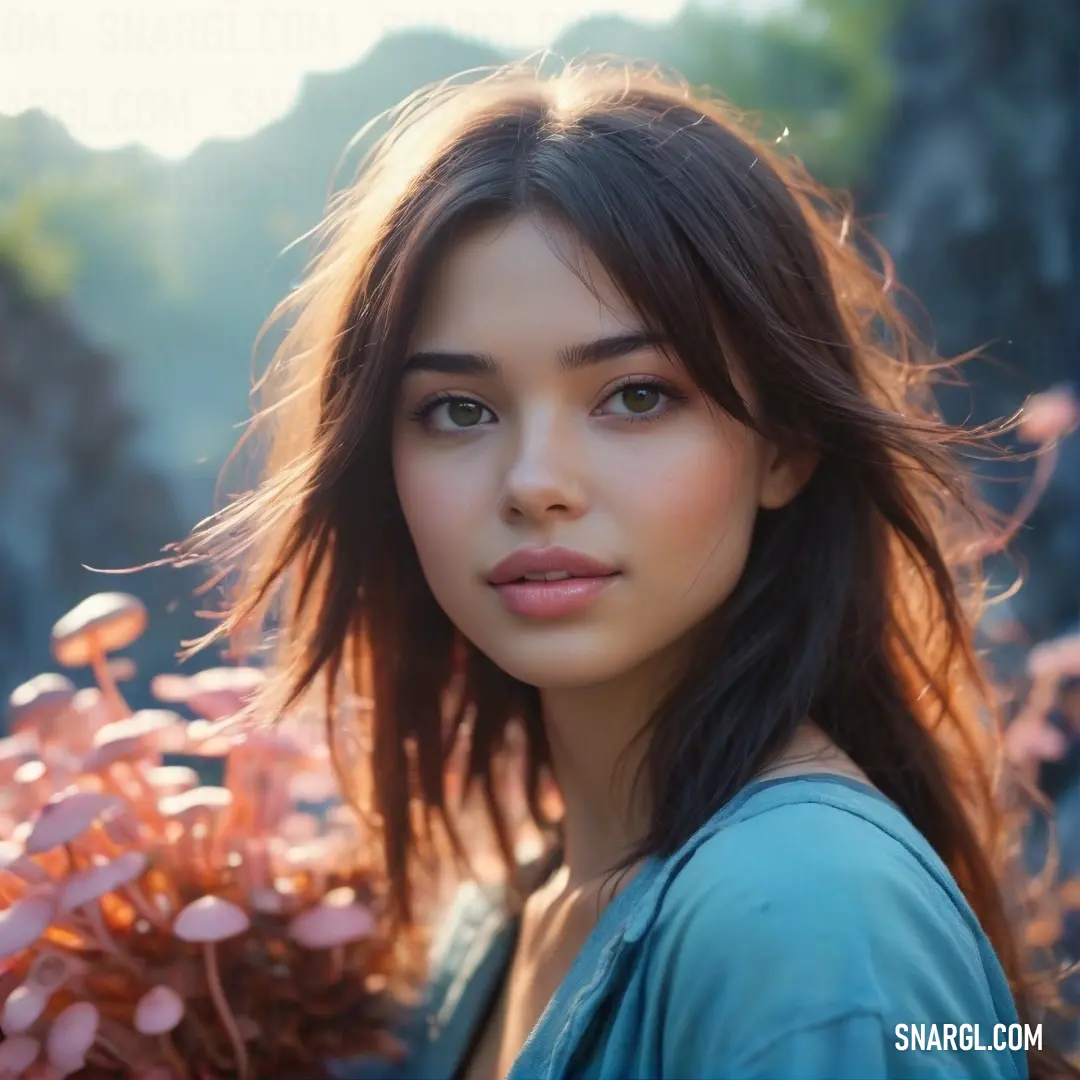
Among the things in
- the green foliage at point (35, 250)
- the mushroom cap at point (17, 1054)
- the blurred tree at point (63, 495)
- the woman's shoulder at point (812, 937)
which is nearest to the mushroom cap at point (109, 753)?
the mushroom cap at point (17, 1054)

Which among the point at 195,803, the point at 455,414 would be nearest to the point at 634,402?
the point at 455,414

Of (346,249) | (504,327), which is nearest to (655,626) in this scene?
(504,327)

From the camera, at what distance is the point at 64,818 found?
3.39 feet

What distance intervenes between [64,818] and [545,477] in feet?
1.64

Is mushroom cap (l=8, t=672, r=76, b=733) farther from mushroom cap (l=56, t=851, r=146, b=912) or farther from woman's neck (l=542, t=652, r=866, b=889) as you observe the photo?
woman's neck (l=542, t=652, r=866, b=889)

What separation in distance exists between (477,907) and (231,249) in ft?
3.63

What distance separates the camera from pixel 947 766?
1216 millimetres

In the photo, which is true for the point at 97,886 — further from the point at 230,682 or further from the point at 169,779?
the point at 230,682

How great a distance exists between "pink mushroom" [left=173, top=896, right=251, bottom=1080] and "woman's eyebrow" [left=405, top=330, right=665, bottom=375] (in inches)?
20.2

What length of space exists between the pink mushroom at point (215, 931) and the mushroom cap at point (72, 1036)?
96 millimetres

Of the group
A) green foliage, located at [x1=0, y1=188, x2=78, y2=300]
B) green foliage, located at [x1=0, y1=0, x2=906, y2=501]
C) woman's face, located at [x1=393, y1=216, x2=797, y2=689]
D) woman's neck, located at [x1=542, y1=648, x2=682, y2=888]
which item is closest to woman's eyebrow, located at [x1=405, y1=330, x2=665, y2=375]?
woman's face, located at [x1=393, y1=216, x2=797, y2=689]

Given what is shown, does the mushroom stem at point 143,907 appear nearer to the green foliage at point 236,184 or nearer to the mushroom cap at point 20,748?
the mushroom cap at point 20,748

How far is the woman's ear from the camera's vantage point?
1.15m

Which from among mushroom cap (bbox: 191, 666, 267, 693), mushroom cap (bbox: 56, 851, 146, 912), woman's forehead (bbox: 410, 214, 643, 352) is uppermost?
woman's forehead (bbox: 410, 214, 643, 352)
